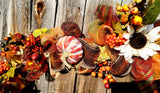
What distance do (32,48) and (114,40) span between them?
1.43 feet

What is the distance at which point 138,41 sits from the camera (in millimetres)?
561

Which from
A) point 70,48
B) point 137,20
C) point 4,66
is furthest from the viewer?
point 4,66

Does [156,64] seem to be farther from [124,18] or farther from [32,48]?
[32,48]

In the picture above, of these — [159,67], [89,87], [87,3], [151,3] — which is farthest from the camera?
[89,87]

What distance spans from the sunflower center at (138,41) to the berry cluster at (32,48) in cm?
48

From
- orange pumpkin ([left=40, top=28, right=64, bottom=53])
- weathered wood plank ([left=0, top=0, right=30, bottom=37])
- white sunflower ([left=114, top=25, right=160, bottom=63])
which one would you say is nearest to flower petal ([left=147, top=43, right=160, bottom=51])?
white sunflower ([left=114, top=25, right=160, bottom=63])

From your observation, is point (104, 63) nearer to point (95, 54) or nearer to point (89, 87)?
point (95, 54)

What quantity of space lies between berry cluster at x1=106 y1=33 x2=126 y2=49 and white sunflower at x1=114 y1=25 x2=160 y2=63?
0.02 metres

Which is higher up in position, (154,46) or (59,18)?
(59,18)

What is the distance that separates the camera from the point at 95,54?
63 cm

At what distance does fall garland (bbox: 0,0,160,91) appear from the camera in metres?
0.55

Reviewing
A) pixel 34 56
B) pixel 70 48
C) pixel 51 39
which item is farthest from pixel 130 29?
pixel 34 56

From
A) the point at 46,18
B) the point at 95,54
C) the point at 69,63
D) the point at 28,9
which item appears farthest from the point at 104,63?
the point at 28,9

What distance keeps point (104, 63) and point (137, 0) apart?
1.06 feet
